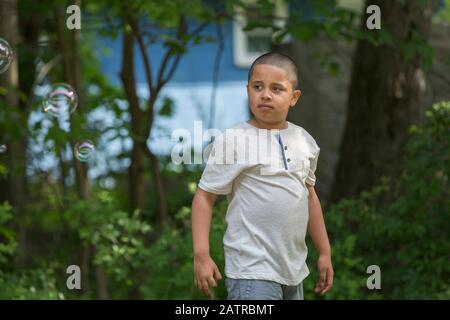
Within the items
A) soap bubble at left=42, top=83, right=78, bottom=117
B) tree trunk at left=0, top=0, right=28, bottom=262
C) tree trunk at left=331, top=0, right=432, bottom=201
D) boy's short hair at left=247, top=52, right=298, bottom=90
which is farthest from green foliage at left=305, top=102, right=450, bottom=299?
tree trunk at left=0, top=0, right=28, bottom=262

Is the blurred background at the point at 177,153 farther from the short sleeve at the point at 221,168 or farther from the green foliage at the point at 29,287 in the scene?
the short sleeve at the point at 221,168

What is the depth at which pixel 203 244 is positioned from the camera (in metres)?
3.25

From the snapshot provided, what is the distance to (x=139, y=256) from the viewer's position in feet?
18.5

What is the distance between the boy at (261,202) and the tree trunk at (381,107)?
3.37 m

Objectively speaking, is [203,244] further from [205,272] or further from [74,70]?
[74,70]

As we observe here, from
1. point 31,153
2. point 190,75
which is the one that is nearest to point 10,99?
point 31,153

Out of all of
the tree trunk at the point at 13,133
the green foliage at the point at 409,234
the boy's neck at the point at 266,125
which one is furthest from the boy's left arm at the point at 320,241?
the tree trunk at the point at 13,133

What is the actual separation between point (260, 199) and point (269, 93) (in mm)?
374

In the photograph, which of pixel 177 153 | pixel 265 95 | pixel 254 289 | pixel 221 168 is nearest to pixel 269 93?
pixel 265 95

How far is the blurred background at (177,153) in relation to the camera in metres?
5.24

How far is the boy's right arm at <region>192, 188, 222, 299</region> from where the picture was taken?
323cm

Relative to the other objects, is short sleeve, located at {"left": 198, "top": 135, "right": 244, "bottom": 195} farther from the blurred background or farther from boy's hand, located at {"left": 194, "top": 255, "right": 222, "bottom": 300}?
the blurred background
